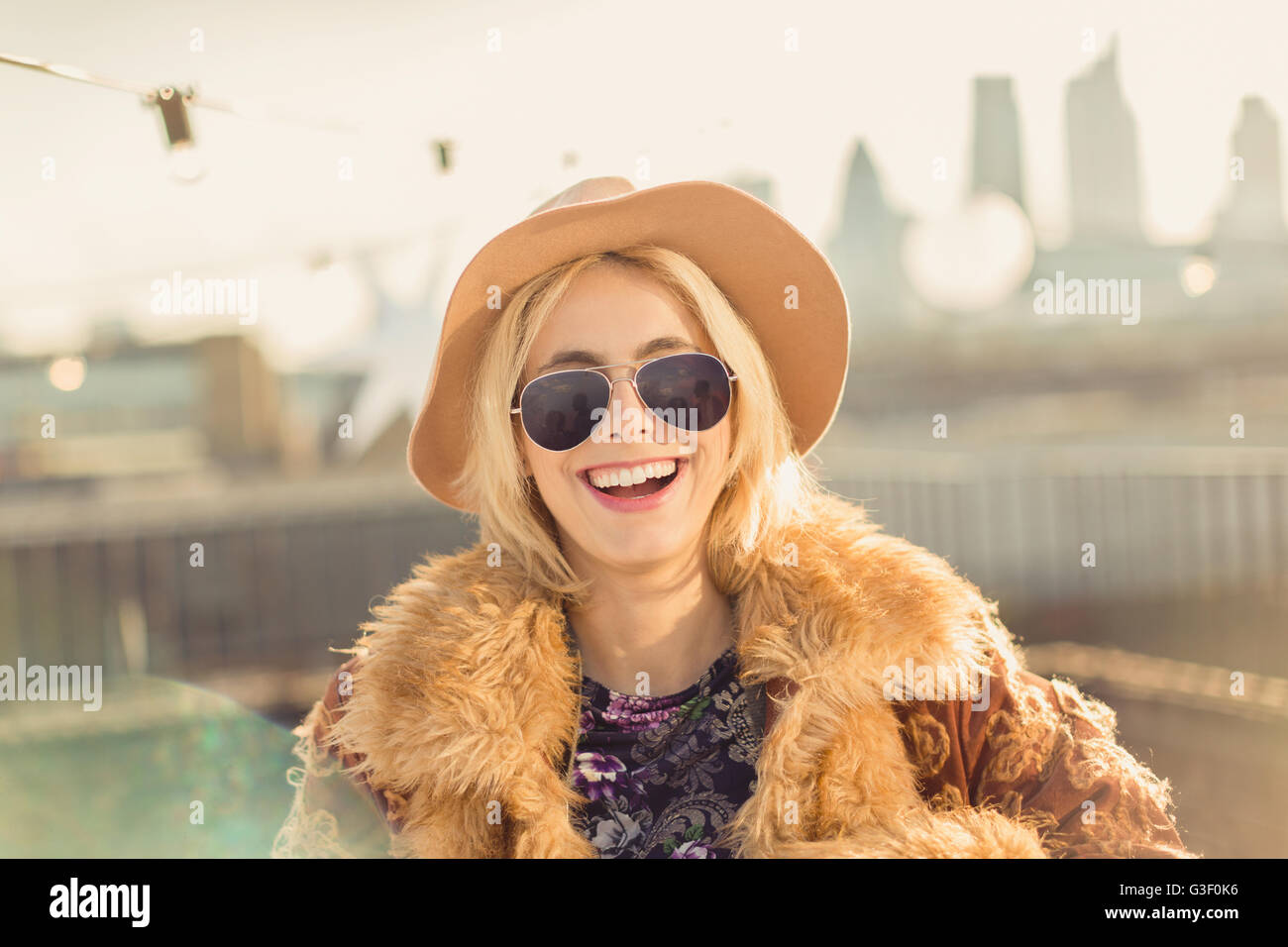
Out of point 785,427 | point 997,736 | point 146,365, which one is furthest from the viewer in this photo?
point 146,365

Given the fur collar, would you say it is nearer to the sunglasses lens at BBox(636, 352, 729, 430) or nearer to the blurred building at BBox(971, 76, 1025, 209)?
the sunglasses lens at BBox(636, 352, 729, 430)

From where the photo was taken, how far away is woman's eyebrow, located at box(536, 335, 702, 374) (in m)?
1.79

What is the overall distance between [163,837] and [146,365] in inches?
418

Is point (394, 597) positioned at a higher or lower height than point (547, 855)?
higher

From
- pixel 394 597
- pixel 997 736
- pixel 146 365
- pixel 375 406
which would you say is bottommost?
pixel 997 736

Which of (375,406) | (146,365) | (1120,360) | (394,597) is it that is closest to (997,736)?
(394,597)

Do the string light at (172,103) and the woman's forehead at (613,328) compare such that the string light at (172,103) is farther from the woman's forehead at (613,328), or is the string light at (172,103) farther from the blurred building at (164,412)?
the blurred building at (164,412)

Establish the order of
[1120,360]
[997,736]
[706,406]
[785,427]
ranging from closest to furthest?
[997,736] → [706,406] → [785,427] → [1120,360]

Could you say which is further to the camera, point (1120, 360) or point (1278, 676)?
point (1120, 360)

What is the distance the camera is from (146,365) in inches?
570

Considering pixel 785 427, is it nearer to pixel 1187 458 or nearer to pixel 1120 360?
pixel 1187 458

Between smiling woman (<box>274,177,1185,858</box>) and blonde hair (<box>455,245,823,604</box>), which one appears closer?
smiling woman (<box>274,177,1185,858</box>)

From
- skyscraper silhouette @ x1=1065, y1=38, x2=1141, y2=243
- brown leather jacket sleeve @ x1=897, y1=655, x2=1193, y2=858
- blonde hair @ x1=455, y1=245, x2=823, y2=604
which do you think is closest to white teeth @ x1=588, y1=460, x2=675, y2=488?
blonde hair @ x1=455, y1=245, x2=823, y2=604

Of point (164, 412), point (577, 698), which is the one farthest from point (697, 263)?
point (164, 412)
